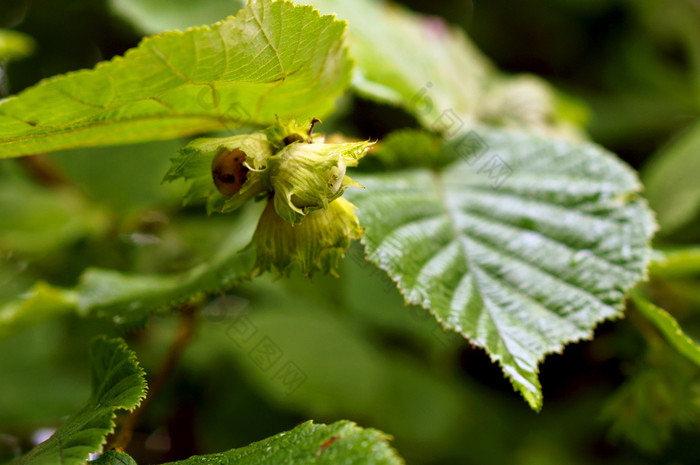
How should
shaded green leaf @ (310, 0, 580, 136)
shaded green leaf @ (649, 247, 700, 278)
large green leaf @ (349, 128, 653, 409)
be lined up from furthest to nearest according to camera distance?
1. shaded green leaf @ (310, 0, 580, 136)
2. shaded green leaf @ (649, 247, 700, 278)
3. large green leaf @ (349, 128, 653, 409)

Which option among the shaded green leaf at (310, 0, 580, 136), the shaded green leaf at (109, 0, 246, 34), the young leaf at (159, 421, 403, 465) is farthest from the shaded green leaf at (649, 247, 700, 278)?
the shaded green leaf at (109, 0, 246, 34)

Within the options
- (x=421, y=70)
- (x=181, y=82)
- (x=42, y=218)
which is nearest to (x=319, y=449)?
(x=181, y=82)

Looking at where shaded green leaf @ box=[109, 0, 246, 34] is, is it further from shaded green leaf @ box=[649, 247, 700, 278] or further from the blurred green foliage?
shaded green leaf @ box=[649, 247, 700, 278]

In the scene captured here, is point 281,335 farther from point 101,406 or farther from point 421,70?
point 101,406

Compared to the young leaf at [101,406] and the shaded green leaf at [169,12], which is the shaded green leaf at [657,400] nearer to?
the young leaf at [101,406]

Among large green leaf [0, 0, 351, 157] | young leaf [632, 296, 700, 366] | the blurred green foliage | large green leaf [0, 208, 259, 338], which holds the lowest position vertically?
the blurred green foliage

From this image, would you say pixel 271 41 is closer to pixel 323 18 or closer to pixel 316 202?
pixel 323 18
